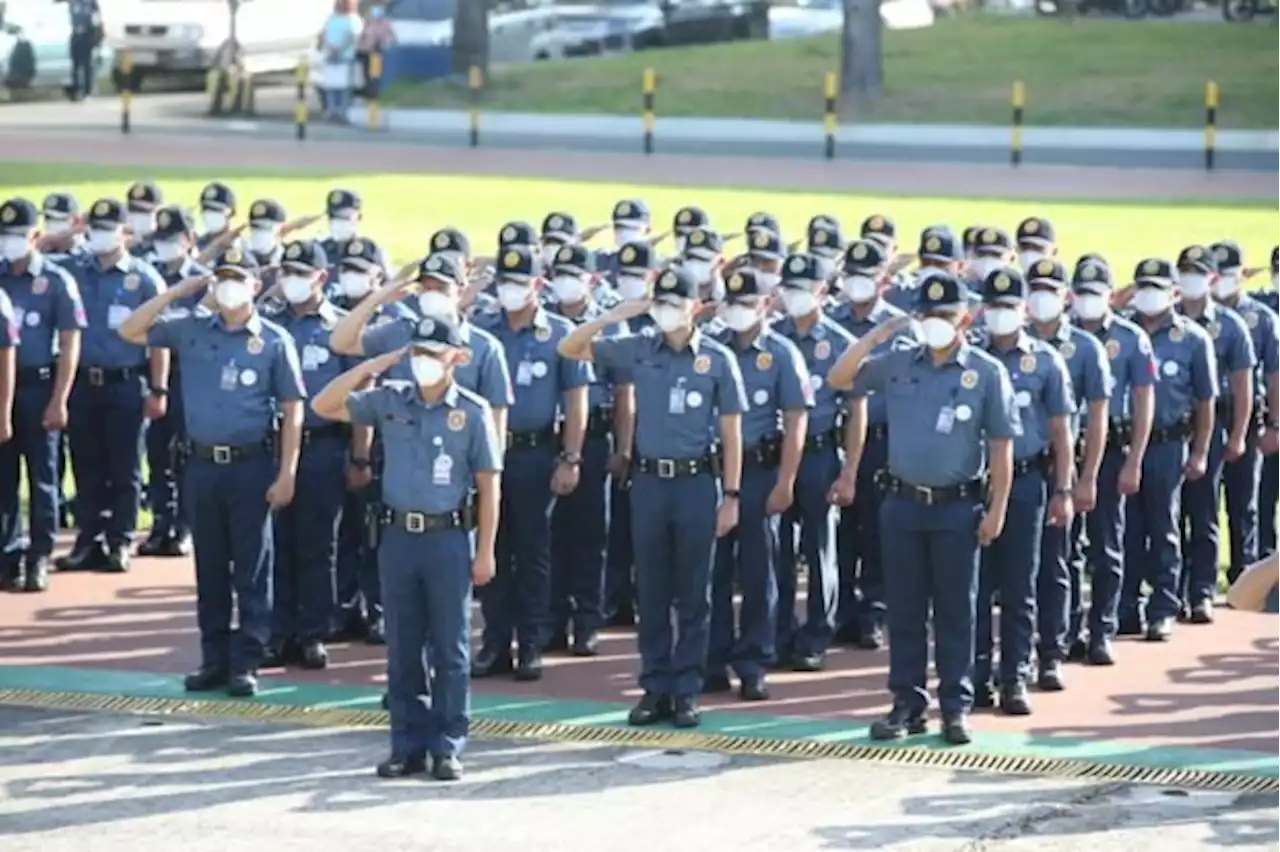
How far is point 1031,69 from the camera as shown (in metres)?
39.4

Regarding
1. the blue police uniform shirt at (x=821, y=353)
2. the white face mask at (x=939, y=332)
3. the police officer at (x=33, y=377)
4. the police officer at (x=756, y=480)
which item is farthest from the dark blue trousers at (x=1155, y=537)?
the police officer at (x=33, y=377)

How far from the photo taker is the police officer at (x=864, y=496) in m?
14.8

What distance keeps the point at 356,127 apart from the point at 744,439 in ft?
76.6

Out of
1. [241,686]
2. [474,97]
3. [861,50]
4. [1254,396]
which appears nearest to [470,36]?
[474,97]

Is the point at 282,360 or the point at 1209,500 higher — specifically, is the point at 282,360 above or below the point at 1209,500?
above

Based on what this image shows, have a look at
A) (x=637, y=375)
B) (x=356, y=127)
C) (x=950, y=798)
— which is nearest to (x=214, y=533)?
(x=637, y=375)

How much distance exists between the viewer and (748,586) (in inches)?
549

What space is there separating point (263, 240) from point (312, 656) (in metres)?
3.06

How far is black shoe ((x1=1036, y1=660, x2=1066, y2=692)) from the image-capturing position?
1407 cm

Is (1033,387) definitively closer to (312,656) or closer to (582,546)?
(582,546)

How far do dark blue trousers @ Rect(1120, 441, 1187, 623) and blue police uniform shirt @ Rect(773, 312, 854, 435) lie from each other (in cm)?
175

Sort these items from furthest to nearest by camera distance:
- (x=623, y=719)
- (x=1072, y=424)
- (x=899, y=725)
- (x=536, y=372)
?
(x=536, y=372) → (x=1072, y=424) → (x=623, y=719) → (x=899, y=725)

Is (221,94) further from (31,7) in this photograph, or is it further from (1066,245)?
(1066,245)

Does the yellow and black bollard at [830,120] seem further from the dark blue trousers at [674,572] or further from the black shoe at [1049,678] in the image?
the dark blue trousers at [674,572]
